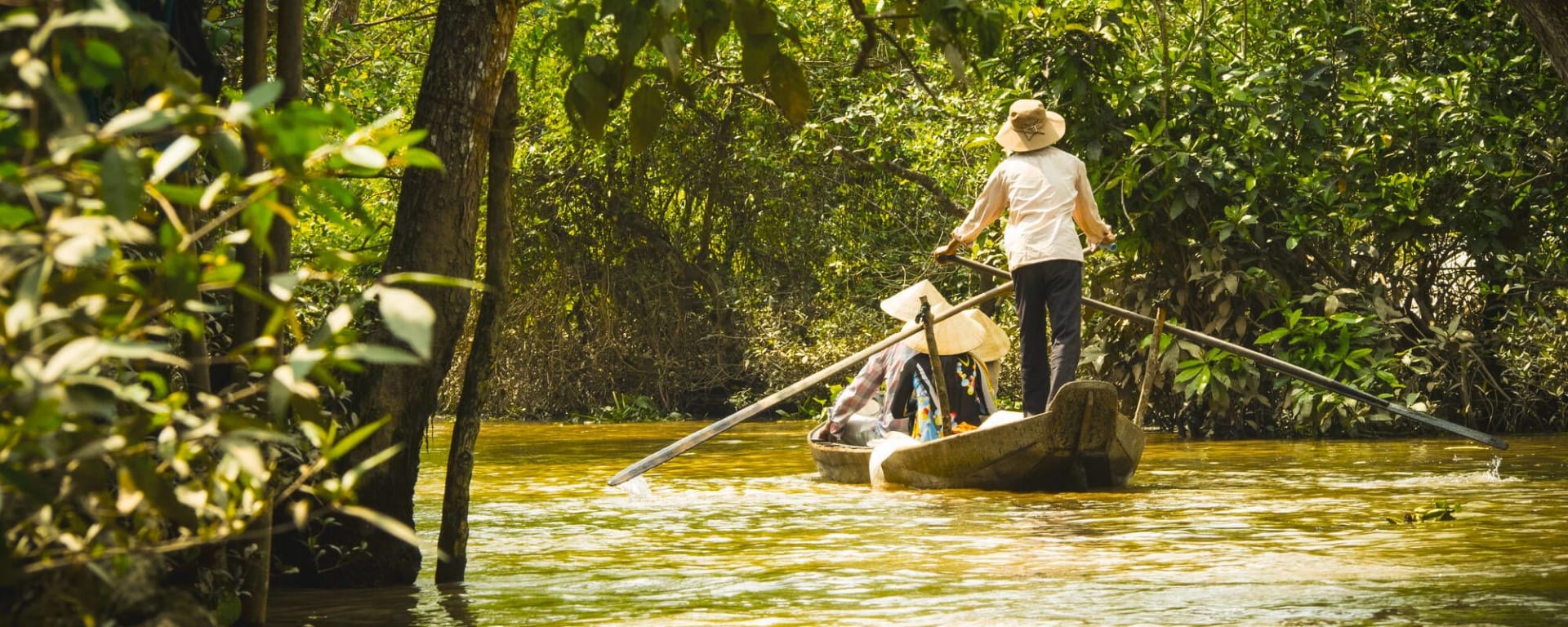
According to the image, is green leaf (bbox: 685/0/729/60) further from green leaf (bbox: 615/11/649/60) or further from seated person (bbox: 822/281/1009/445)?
seated person (bbox: 822/281/1009/445)

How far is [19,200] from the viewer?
243 cm

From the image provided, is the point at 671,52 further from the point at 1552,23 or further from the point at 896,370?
the point at 896,370

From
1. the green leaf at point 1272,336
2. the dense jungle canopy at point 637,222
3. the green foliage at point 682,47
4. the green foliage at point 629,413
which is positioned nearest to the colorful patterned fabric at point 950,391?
the dense jungle canopy at point 637,222

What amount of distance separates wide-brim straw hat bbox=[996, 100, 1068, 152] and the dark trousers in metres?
0.71

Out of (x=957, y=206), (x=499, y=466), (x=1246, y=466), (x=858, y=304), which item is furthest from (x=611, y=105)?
(x=858, y=304)

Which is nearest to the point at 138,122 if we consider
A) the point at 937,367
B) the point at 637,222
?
the point at 937,367

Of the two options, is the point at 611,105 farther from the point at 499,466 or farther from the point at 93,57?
the point at 499,466

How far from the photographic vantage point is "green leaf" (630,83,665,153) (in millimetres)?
3543

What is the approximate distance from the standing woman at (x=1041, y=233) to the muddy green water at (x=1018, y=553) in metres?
0.78

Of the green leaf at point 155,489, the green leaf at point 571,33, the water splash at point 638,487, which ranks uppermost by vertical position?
the green leaf at point 571,33

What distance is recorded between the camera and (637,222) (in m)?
21.8

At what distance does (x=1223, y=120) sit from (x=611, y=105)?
1074 centimetres

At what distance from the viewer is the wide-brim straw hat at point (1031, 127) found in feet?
33.4

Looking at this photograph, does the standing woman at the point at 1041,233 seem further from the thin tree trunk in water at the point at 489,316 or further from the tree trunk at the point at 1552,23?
the thin tree trunk in water at the point at 489,316
